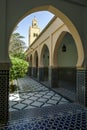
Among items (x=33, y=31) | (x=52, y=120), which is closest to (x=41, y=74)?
(x=52, y=120)

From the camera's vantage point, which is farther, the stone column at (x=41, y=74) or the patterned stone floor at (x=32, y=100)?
the stone column at (x=41, y=74)

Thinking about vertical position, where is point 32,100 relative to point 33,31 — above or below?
below

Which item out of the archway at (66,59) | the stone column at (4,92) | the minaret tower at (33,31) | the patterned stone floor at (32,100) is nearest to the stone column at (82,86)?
the patterned stone floor at (32,100)

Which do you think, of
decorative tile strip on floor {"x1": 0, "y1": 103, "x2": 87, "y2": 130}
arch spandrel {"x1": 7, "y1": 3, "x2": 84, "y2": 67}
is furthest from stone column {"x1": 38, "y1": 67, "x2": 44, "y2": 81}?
decorative tile strip on floor {"x1": 0, "y1": 103, "x2": 87, "y2": 130}

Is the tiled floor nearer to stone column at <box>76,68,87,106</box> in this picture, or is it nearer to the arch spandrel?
stone column at <box>76,68,87,106</box>

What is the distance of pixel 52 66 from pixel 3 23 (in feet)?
16.1

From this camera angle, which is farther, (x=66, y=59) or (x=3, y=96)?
(x=66, y=59)

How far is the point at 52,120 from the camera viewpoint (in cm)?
353

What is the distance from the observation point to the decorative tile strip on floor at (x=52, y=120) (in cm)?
316

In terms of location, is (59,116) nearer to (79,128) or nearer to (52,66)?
(79,128)

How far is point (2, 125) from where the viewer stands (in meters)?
3.25

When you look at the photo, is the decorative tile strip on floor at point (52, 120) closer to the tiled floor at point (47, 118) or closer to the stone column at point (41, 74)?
the tiled floor at point (47, 118)

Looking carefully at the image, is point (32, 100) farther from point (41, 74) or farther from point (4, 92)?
point (41, 74)

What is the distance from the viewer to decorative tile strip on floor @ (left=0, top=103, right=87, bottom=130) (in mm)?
3164
